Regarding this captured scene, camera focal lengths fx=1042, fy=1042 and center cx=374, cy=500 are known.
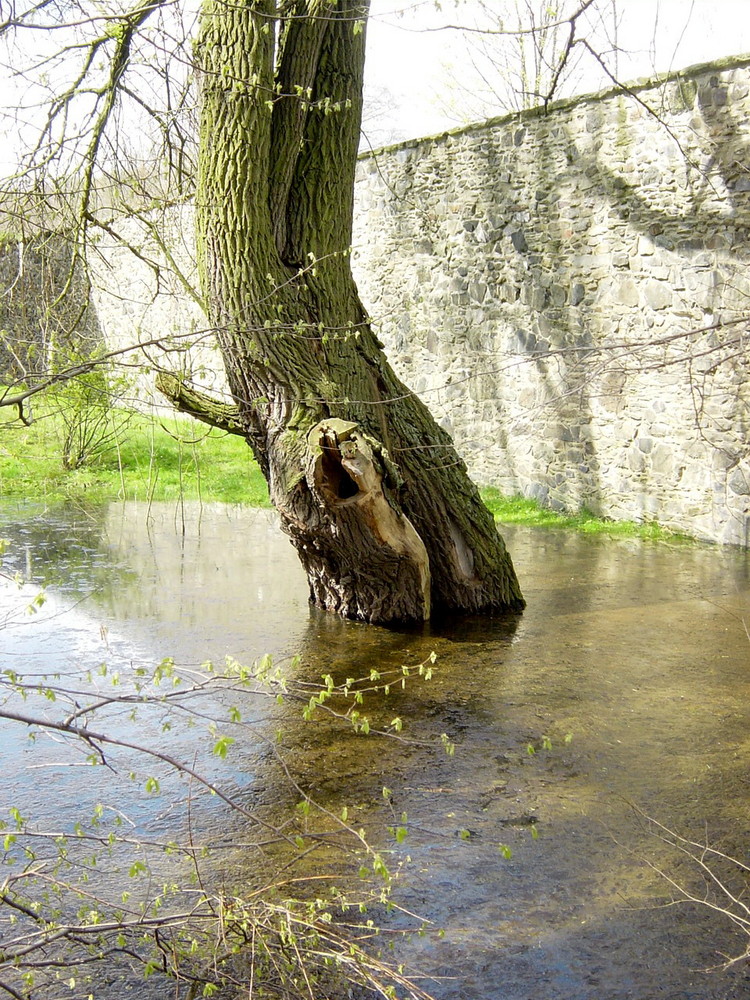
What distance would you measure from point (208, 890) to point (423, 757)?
1338mm

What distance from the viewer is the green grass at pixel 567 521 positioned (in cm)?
888

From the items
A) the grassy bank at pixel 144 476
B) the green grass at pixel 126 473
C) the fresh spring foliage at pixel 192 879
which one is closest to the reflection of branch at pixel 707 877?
the fresh spring foliage at pixel 192 879

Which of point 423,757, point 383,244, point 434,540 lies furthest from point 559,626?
point 383,244

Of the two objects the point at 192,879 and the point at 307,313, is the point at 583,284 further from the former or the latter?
the point at 192,879

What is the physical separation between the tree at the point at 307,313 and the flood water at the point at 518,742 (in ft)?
1.87

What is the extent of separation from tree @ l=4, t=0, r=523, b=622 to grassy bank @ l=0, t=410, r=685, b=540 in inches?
132

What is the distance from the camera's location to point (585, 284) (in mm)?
9086

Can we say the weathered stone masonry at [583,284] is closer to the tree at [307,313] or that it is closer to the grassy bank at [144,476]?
the grassy bank at [144,476]

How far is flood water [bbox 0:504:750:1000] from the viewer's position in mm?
3029

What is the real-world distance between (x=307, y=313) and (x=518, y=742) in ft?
9.53

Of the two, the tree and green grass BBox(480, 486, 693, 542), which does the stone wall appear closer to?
green grass BBox(480, 486, 693, 542)

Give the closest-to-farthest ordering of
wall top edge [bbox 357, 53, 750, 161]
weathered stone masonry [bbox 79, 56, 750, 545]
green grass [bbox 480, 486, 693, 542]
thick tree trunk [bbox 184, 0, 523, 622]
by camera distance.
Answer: thick tree trunk [bbox 184, 0, 523, 622], wall top edge [bbox 357, 53, 750, 161], weathered stone masonry [bbox 79, 56, 750, 545], green grass [bbox 480, 486, 693, 542]

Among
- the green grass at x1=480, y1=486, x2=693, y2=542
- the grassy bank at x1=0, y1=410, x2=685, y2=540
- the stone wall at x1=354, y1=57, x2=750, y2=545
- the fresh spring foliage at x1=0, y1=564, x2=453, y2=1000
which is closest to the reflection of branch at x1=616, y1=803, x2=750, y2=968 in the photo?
the fresh spring foliage at x1=0, y1=564, x2=453, y2=1000

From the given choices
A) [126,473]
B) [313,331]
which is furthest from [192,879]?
[126,473]
